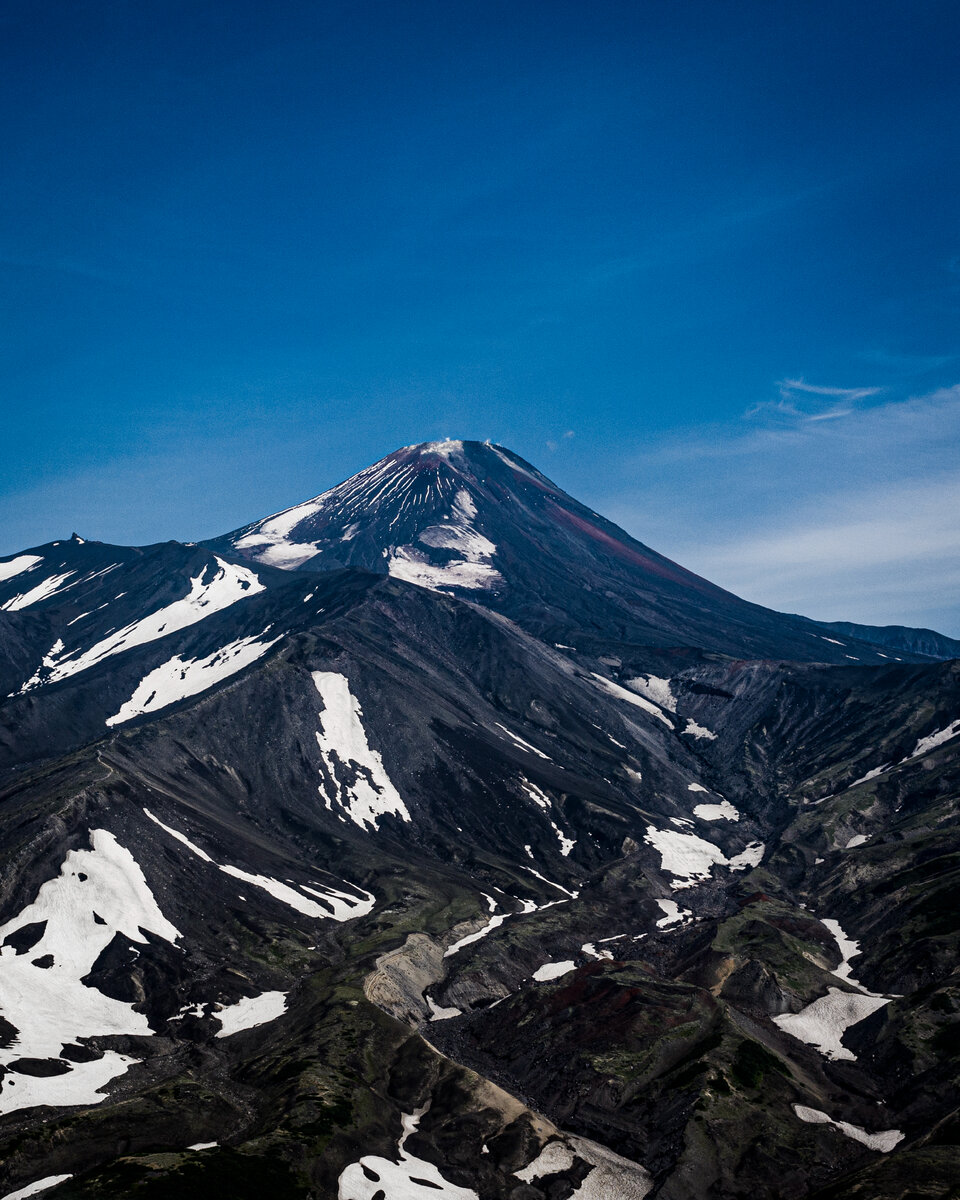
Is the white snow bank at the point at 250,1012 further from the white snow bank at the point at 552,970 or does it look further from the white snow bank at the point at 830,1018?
the white snow bank at the point at 830,1018

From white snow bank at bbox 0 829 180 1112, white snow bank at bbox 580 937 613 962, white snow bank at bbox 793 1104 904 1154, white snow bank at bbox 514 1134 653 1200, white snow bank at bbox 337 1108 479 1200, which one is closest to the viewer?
Answer: white snow bank at bbox 337 1108 479 1200

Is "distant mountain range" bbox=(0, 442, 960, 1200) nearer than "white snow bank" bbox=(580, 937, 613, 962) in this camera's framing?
Yes

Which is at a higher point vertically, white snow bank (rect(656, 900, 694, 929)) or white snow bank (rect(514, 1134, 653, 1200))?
white snow bank (rect(656, 900, 694, 929))

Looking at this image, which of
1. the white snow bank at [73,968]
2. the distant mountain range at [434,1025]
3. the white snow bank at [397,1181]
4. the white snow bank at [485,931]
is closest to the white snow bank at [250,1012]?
the distant mountain range at [434,1025]

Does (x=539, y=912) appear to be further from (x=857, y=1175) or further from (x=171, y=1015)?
(x=857, y=1175)

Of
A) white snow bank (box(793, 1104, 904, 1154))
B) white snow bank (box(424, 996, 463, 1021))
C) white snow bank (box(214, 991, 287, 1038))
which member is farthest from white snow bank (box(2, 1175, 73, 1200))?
white snow bank (box(793, 1104, 904, 1154))

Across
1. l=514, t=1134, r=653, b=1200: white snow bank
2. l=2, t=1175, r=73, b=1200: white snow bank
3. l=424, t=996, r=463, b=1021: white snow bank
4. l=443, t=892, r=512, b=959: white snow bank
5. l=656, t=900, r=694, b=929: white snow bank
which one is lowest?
l=514, t=1134, r=653, b=1200: white snow bank

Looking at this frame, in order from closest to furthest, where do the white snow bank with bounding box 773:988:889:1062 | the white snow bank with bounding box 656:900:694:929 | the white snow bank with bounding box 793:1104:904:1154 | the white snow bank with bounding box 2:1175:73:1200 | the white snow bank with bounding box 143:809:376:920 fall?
the white snow bank with bounding box 2:1175:73:1200, the white snow bank with bounding box 793:1104:904:1154, the white snow bank with bounding box 773:988:889:1062, the white snow bank with bounding box 143:809:376:920, the white snow bank with bounding box 656:900:694:929

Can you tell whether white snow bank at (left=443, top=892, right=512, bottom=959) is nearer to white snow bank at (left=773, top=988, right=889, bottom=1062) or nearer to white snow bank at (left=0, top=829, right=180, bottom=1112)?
white snow bank at (left=0, top=829, right=180, bottom=1112)
